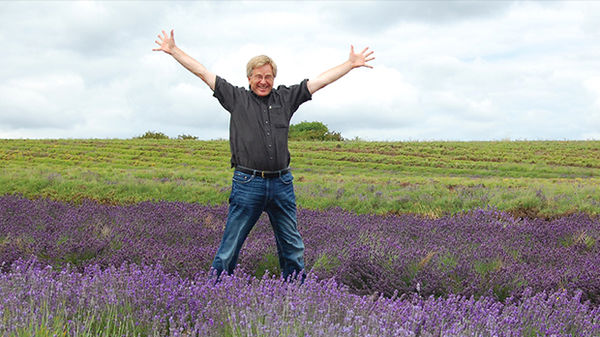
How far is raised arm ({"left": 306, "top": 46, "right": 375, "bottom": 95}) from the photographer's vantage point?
4.27m

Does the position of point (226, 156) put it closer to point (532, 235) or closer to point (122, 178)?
point (122, 178)

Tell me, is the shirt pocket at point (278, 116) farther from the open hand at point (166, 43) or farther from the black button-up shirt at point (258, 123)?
the open hand at point (166, 43)

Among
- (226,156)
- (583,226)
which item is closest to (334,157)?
(226,156)

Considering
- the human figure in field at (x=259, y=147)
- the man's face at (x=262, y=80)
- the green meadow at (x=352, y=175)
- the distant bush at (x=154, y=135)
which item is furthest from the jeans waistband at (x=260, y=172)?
the distant bush at (x=154, y=135)

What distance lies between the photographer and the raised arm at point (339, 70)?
14.0 feet

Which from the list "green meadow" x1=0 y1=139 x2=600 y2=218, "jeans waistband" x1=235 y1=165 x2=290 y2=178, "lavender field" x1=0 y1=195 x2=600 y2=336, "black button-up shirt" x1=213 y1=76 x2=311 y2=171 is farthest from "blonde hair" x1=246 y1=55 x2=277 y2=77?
"green meadow" x1=0 y1=139 x2=600 y2=218

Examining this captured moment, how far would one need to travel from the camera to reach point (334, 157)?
82.9ft

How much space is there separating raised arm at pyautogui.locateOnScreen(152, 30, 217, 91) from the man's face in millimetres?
321

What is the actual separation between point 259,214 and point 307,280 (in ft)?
2.89

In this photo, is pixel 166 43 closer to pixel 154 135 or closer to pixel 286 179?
pixel 286 179

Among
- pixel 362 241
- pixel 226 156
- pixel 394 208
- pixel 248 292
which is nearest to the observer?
pixel 248 292

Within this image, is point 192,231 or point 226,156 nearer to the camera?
point 192,231

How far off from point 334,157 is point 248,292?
22263mm

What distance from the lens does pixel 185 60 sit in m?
4.19
